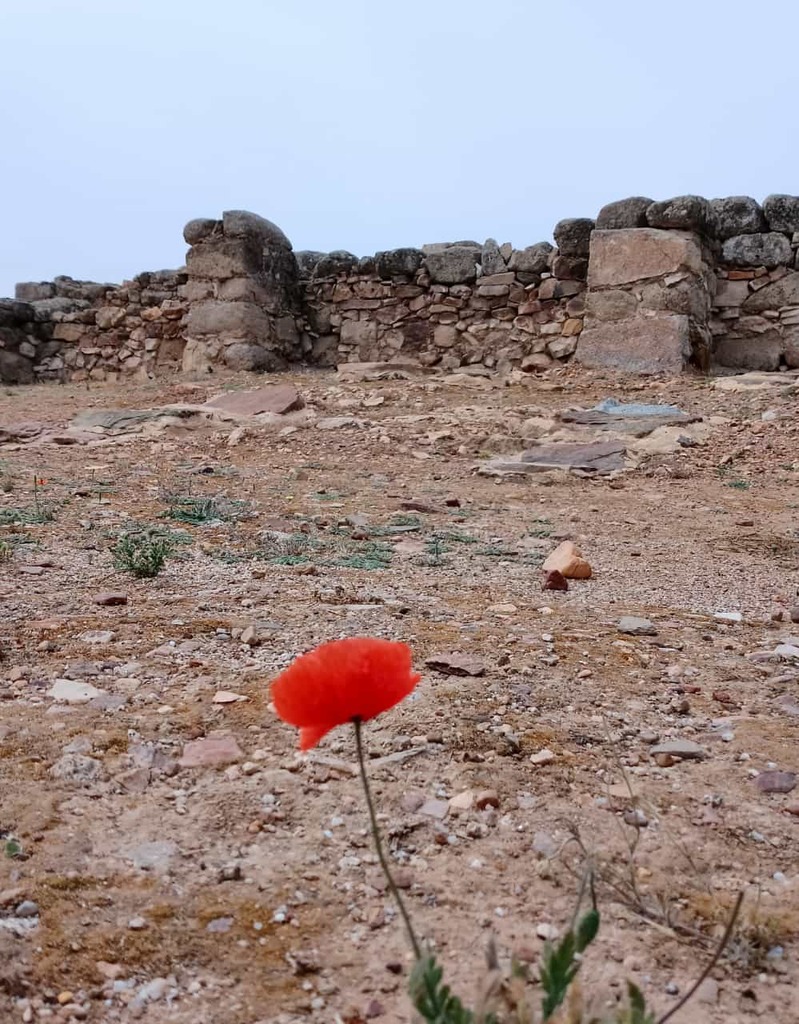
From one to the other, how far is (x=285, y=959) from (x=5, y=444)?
21.5 ft

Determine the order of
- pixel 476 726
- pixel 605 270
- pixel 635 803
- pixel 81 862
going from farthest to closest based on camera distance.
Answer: pixel 605 270, pixel 476 726, pixel 635 803, pixel 81 862

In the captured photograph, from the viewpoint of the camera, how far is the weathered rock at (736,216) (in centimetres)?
878

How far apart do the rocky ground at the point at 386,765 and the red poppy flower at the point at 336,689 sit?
0.55m

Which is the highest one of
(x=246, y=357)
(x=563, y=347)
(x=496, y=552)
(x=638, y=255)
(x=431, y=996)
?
(x=638, y=255)

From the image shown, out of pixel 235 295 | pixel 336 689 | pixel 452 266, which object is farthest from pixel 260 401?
pixel 336 689

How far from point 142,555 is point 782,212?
296 inches

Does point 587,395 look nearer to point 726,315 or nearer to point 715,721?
point 726,315

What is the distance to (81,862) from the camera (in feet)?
5.24

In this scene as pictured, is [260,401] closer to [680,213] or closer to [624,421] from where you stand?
[624,421]

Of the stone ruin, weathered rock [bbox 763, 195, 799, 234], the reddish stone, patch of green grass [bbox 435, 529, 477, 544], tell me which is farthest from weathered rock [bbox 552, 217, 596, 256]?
the reddish stone

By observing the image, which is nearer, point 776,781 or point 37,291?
point 776,781

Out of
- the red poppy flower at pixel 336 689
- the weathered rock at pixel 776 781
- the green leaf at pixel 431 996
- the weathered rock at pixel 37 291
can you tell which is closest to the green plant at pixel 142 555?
the weathered rock at pixel 776 781

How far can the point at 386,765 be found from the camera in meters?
1.96

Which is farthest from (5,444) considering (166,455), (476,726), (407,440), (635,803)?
(635,803)
